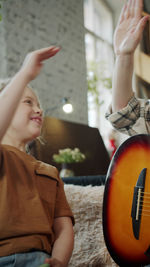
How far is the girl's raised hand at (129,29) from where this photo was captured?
→ 61cm

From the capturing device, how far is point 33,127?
1.75 ft

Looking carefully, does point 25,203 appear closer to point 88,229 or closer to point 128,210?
point 128,210

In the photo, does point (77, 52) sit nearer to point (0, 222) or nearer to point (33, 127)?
point (33, 127)

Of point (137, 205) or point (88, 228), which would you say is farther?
point (88, 228)

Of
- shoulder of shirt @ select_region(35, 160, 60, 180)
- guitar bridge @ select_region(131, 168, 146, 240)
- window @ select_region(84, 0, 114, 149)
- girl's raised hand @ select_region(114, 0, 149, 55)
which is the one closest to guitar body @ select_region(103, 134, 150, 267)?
guitar bridge @ select_region(131, 168, 146, 240)

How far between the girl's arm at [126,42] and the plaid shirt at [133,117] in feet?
0.14

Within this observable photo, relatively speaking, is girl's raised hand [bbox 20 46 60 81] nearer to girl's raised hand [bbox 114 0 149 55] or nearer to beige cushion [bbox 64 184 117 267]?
girl's raised hand [bbox 114 0 149 55]

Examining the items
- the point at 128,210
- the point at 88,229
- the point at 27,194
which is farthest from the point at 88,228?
the point at 27,194

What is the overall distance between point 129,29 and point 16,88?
359 mm

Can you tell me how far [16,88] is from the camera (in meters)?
0.39

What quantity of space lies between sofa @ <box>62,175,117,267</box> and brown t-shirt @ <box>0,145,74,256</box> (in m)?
0.19

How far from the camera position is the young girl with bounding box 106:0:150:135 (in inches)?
24.2

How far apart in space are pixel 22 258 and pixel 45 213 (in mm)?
87

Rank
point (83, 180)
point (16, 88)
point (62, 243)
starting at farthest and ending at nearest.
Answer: point (83, 180) → point (62, 243) → point (16, 88)
